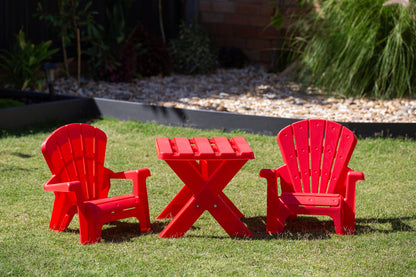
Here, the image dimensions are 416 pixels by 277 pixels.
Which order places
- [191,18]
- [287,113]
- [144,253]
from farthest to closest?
[191,18], [287,113], [144,253]

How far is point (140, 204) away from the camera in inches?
138

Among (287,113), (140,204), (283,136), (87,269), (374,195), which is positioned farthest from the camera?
(287,113)

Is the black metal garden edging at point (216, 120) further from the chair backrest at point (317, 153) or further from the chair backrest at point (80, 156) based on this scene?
the chair backrest at point (80, 156)

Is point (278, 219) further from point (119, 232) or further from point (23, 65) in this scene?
point (23, 65)

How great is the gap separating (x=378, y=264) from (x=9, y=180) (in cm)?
306

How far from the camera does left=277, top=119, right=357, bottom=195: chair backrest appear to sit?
12.5ft

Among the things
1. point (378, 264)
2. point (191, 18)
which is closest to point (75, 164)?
point (378, 264)

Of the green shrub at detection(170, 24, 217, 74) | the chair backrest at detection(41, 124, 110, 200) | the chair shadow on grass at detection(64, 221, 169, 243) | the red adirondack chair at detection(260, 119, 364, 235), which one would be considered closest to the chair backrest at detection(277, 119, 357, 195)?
the red adirondack chair at detection(260, 119, 364, 235)

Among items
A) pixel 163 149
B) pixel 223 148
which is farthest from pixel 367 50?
pixel 163 149

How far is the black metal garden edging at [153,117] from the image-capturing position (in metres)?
5.71

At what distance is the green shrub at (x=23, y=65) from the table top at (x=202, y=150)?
13.9 ft

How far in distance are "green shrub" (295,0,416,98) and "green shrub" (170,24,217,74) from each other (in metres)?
2.46

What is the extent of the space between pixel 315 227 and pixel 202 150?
1007mm

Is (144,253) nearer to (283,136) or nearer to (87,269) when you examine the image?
(87,269)
